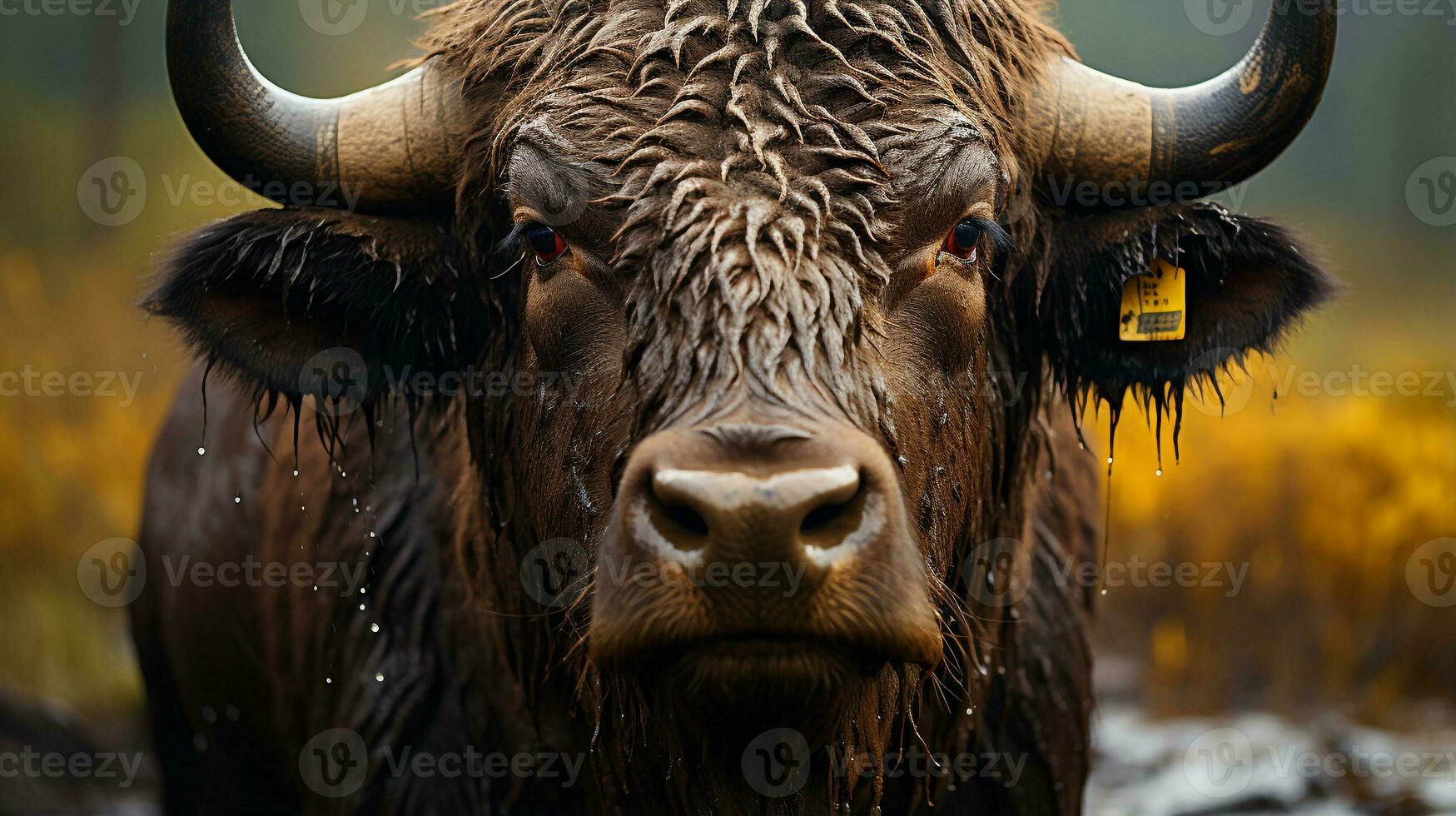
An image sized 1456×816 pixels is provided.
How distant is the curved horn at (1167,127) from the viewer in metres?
3.41

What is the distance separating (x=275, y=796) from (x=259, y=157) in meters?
3.14

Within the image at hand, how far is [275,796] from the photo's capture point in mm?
5449

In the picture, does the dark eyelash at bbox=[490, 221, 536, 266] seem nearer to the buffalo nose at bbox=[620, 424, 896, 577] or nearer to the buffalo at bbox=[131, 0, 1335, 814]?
the buffalo at bbox=[131, 0, 1335, 814]

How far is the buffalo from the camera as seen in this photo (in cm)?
246

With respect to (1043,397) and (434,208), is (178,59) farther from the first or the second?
(1043,397)
